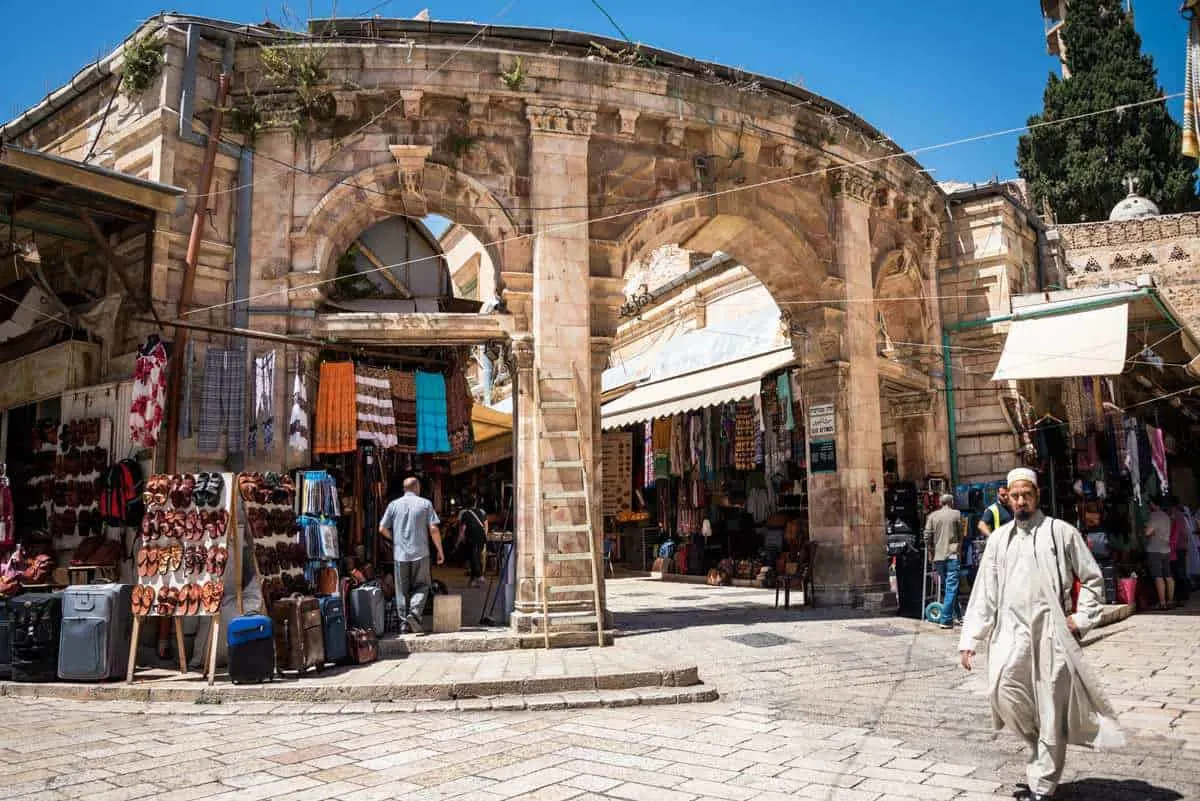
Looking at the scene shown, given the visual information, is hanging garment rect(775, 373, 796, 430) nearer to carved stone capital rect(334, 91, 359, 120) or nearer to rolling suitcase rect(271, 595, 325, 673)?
carved stone capital rect(334, 91, 359, 120)

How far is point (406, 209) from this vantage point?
34.2 ft

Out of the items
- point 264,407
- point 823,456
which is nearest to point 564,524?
point 264,407

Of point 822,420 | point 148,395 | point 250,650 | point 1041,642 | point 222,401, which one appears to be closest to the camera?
point 1041,642

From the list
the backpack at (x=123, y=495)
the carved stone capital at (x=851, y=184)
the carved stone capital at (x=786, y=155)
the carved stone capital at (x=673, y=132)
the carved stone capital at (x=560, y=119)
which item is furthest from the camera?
the carved stone capital at (x=851, y=184)

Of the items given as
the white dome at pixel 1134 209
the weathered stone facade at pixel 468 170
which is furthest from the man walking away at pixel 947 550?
the white dome at pixel 1134 209

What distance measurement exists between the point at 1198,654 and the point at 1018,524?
18.0 feet

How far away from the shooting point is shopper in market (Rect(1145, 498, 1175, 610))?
12.2 metres

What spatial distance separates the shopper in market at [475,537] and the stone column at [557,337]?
3.61m

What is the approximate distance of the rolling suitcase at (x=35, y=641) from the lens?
729 centimetres

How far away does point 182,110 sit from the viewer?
374 inches

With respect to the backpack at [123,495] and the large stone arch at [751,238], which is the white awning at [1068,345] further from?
the backpack at [123,495]

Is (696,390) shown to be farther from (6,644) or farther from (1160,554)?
(6,644)

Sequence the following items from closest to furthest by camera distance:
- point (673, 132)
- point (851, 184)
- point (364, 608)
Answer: point (364, 608) → point (673, 132) → point (851, 184)

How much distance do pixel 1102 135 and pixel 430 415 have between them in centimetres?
3414
